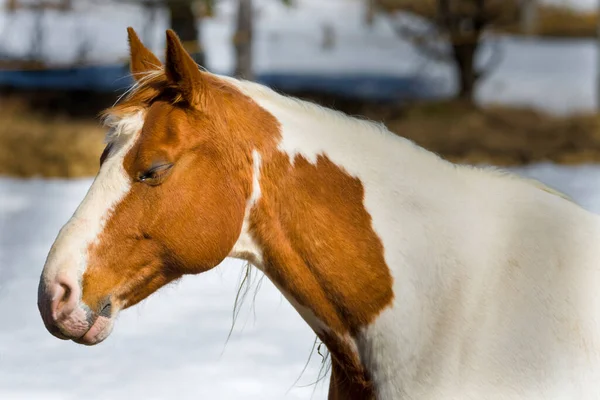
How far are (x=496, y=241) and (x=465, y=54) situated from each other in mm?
9382

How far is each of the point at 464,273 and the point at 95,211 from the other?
2.89ft

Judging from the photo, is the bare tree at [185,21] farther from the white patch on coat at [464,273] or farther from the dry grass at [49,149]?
the white patch on coat at [464,273]

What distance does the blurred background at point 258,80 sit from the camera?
12.9 feet

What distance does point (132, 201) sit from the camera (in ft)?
6.26

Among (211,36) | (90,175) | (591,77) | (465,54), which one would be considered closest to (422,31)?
(465,54)

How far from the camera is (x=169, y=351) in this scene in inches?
161

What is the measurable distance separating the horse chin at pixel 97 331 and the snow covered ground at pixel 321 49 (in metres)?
8.64

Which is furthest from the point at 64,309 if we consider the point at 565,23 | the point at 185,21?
the point at 565,23

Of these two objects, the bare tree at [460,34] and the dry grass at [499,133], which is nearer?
the dry grass at [499,133]

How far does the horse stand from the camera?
189 cm

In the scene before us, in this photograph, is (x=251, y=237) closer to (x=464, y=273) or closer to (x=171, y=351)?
(x=464, y=273)

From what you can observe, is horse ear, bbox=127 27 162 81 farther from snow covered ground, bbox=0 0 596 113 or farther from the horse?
snow covered ground, bbox=0 0 596 113

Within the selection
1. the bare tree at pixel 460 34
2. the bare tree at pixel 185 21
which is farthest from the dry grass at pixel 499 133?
the bare tree at pixel 185 21

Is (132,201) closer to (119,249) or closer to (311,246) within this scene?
(119,249)
